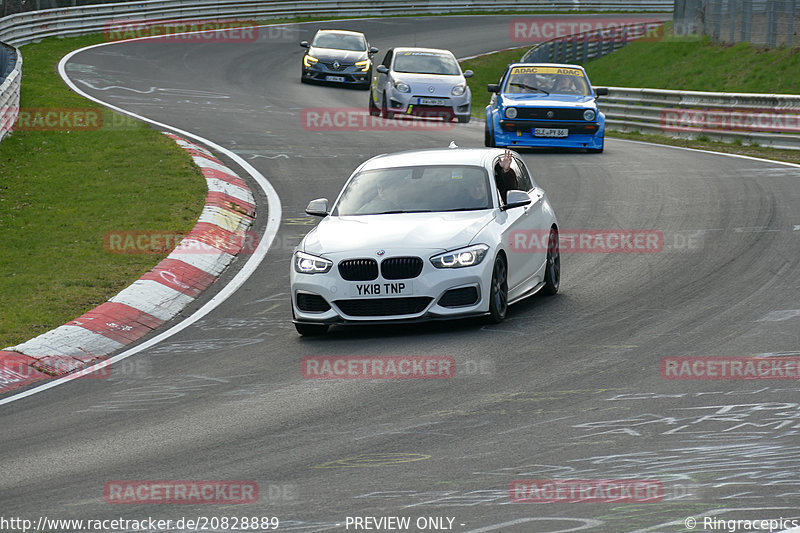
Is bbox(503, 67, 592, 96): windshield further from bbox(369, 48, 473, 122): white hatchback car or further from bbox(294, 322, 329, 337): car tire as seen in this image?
bbox(294, 322, 329, 337): car tire

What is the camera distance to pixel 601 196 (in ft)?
58.0

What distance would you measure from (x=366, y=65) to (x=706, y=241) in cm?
2320

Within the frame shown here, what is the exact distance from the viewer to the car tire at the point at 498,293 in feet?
35.1

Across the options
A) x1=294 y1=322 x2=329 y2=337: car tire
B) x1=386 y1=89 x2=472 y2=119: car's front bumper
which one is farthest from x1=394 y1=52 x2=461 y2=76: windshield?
x1=294 y1=322 x2=329 y2=337: car tire

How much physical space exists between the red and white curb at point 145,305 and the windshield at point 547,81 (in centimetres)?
842

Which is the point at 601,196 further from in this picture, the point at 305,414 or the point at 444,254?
the point at 305,414

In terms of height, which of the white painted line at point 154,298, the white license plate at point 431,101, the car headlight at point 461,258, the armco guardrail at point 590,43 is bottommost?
the armco guardrail at point 590,43

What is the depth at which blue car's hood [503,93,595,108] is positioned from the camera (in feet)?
76.0

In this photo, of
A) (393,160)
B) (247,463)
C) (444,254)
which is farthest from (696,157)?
(247,463)

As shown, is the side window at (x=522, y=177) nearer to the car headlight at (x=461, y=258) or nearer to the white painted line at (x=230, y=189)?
the car headlight at (x=461, y=258)

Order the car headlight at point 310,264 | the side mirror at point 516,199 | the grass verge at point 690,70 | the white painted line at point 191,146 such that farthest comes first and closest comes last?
the grass verge at point 690,70 → the white painted line at point 191,146 → the side mirror at point 516,199 → the car headlight at point 310,264

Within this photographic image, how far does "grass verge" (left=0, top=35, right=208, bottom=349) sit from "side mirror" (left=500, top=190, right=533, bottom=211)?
13.1 feet

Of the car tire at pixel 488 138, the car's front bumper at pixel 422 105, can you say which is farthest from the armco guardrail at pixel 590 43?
the car tire at pixel 488 138

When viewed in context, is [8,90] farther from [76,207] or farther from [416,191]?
[416,191]
